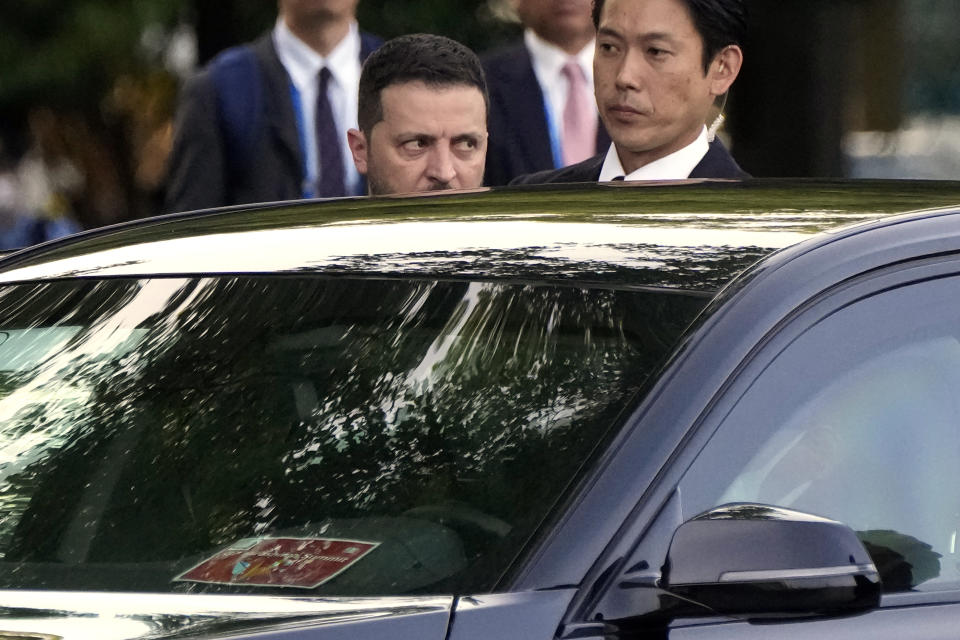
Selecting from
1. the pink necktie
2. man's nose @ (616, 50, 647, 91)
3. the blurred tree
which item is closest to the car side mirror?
man's nose @ (616, 50, 647, 91)

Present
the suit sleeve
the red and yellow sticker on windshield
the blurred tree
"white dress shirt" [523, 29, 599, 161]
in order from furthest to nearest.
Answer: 1. the blurred tree
2. "white dress shirt" [523, 29, 599, 161]
3. the suit sleeve
4. the red and yellow sticker on windshield

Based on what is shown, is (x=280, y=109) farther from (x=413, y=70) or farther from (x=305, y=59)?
(x=413, y=70)

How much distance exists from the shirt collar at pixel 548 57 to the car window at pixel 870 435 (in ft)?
11.6

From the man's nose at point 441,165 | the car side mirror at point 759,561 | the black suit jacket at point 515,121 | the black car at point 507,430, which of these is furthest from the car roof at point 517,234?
the black suit jacket at point 515,121

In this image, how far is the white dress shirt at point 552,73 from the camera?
6211 mm

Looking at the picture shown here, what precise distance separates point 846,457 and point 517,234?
2.00 feet

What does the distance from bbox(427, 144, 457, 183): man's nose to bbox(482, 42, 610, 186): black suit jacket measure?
95 cm

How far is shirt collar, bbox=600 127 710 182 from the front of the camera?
4.62m

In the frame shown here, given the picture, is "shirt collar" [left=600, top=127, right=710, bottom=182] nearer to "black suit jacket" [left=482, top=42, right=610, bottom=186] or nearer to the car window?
"black suit jacket" [left=482, top=42, right=610, bottom=186]

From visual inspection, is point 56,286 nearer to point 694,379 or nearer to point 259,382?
point 259,382

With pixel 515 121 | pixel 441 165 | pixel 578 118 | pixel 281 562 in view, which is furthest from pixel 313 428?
pixel 578 118

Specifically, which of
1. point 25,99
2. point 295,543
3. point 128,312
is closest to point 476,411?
point 295,543

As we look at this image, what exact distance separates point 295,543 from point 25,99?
10.8 meters

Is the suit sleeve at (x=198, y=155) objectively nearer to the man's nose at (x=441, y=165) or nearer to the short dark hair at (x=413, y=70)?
the short dark hair at (x=413, y=70)
